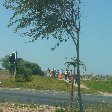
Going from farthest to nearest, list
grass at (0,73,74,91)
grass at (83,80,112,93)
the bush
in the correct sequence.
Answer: the bush, grass at (83,80,112,93), grass at (0,73,74,91)

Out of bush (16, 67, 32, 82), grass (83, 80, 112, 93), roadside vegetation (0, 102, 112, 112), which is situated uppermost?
bush (16, 67, 32, 82)

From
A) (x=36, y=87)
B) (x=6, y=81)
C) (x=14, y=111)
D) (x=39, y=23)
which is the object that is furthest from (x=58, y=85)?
(x=39, y=23)

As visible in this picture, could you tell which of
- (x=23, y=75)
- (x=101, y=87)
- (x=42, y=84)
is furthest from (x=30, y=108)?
(x=23, y=75)

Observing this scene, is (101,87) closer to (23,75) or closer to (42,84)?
(42,84)

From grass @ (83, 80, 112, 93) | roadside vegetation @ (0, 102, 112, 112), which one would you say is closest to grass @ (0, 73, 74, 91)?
grass @ (83, 80, 112, 93)

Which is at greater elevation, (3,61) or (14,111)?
(3,61)

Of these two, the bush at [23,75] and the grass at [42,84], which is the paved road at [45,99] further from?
the bush at [23,75]

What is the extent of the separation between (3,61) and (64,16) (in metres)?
47.8

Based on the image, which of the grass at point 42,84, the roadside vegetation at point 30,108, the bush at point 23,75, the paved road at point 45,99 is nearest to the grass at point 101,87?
the grass at point 42,84

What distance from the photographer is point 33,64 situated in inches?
2643

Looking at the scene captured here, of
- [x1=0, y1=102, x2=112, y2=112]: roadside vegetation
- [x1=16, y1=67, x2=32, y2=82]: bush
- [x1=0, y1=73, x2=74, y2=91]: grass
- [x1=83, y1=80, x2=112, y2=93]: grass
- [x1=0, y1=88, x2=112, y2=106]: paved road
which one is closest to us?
[x1=0, y1=102, x2=112, y2=112]: roadside vegetation

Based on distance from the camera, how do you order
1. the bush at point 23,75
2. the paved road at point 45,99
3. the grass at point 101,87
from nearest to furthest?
the paved road at point 45,99
the grass at point 101,87
the bush at point 23,75

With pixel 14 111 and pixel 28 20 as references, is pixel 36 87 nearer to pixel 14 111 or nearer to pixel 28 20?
pixel 14 111

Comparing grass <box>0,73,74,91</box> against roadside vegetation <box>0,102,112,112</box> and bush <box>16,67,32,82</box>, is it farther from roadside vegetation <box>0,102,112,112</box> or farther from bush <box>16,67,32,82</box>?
roadside vegetation <box>0,102,112,112</box>
